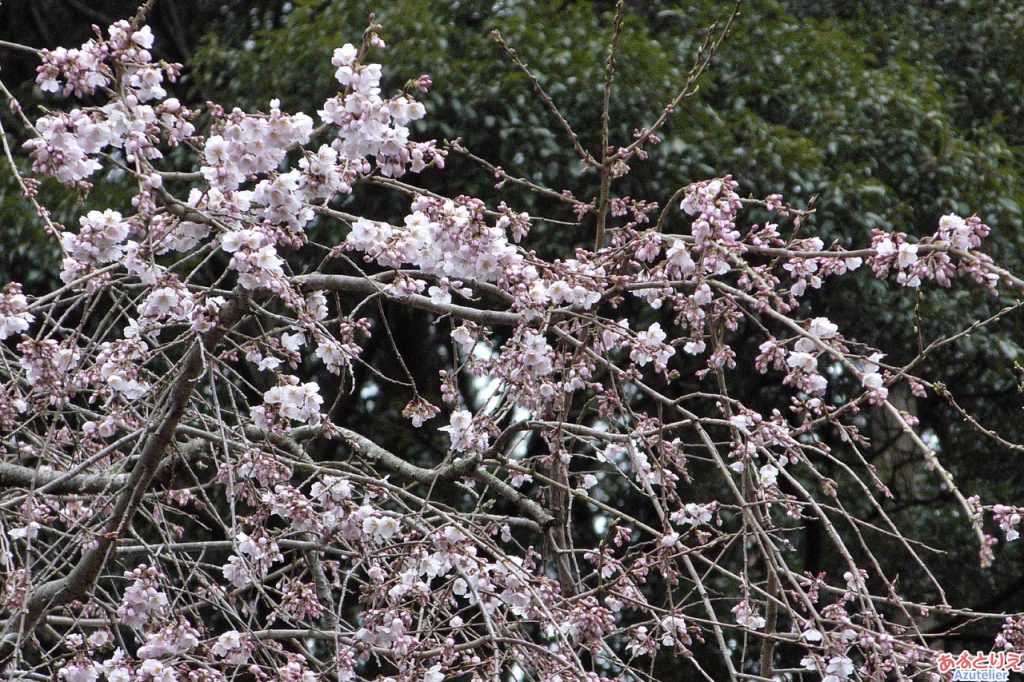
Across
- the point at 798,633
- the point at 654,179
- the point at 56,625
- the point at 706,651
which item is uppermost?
the point at 654,179

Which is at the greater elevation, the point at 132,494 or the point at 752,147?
the point at 752,147

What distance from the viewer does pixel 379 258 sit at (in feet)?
5.50

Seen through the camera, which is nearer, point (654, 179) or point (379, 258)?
point (379, 258)

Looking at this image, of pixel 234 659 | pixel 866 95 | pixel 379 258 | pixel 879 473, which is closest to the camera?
pixel 379 258

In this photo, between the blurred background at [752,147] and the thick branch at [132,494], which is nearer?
the thick branch at [132,494]

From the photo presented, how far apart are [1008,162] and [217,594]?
3484 mm

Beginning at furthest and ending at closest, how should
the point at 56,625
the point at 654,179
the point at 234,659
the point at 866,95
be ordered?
the point at 866,95 → the point at 654,179 → the point at 56,625 → the point at 234,659

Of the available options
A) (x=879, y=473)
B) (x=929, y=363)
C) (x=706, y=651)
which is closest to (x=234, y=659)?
(x=706, y=651)

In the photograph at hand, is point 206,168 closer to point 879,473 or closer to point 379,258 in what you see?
point 379,258

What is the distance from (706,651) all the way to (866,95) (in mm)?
2044

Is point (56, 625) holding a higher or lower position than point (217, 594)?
lower

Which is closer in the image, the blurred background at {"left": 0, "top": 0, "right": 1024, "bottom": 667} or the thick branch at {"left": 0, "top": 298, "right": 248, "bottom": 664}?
the thick branch at {"left": 0, "top": 298, "right": 248, "bottom": 664}

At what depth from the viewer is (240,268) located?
154 cm

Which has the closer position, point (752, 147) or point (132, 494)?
point (132, 494)
